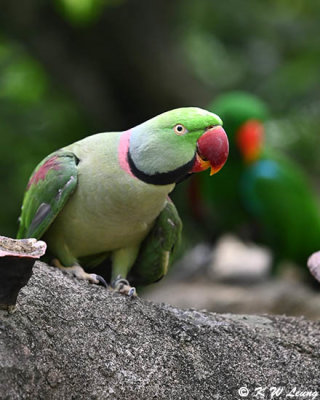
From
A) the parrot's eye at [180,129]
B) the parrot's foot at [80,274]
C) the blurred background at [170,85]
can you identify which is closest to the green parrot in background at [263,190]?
the blurred background at [170,85]

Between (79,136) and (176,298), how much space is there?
2.53m

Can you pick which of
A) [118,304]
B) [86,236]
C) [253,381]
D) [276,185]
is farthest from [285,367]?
[276,185]

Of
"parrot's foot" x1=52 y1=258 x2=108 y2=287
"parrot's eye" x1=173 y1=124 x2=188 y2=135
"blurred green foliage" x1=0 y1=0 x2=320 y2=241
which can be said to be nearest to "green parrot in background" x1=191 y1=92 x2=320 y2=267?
"blurred green foliage" x1=0 y1=0 x2=320 y2=241

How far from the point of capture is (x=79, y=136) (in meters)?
7.27

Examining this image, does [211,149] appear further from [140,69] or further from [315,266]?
[140,69]

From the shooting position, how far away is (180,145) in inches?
95.7

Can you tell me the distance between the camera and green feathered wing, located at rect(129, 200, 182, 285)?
2.76m

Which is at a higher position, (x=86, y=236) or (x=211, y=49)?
(x=86, y=236)

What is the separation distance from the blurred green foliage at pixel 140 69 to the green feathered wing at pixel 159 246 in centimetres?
378

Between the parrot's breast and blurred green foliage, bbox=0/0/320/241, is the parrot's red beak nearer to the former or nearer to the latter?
the parrot's breast

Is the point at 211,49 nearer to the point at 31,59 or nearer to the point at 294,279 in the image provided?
the point at 31,59

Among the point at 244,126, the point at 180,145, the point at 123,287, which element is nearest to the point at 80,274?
the point at 123,287

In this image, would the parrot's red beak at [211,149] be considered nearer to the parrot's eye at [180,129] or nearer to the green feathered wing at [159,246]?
the parrot's eye at [180,129]

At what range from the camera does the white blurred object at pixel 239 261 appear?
20.0 feet
